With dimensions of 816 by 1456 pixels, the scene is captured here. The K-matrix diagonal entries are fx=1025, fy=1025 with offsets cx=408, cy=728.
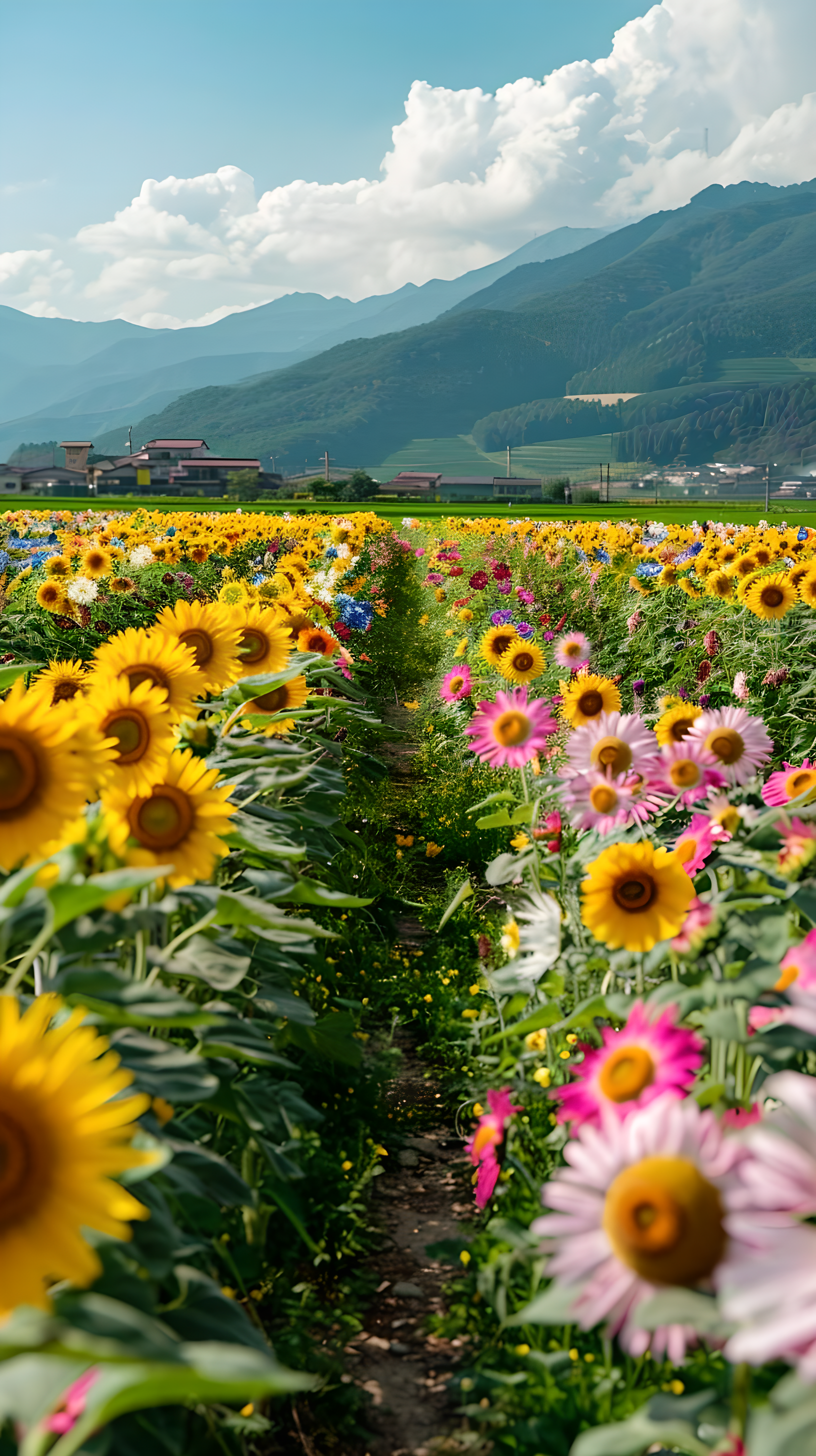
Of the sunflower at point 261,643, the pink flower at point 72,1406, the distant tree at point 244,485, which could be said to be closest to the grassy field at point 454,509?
the distant tree at point 244,485

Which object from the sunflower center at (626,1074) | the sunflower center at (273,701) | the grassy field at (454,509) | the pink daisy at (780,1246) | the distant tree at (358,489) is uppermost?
the distant tree at (358,489)

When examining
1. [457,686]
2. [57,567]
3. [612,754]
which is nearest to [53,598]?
[57,567]

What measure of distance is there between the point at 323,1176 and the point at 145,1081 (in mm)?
1738

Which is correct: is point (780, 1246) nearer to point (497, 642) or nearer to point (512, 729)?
point (512, 729)

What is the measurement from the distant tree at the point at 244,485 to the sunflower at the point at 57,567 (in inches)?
2894

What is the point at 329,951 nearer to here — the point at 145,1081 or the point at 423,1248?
the point at 423,1248

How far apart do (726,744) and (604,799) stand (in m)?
0.34

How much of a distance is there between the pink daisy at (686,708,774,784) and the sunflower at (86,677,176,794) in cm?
121

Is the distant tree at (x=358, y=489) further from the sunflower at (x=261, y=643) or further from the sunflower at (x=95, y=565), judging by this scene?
the sunflower at (x=261, y=643)

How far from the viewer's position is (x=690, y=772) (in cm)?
218

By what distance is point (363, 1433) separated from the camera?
2070 millimetres

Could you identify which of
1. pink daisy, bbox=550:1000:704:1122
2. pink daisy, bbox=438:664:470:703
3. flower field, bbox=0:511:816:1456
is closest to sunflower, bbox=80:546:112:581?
flower field, bbox=0:511:816:1456

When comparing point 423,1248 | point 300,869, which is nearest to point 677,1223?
point 423,1248

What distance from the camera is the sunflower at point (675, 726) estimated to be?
265 cm
